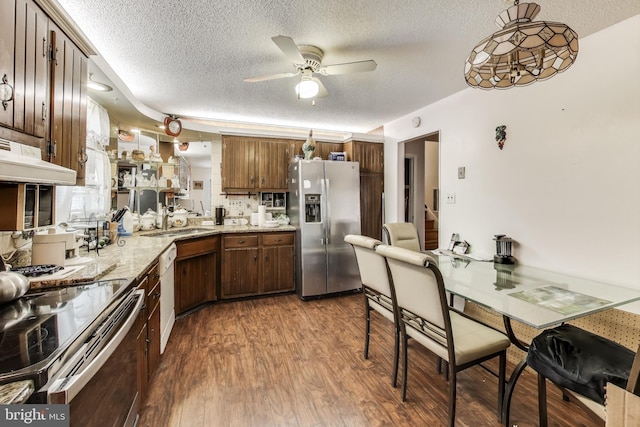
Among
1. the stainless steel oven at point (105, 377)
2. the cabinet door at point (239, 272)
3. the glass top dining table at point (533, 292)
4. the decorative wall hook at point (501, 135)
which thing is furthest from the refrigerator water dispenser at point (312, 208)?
the stainless steel oven at point (105, 377)

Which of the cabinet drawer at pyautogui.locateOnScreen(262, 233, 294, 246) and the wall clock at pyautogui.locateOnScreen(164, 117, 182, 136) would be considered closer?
the wall clock at pyautogui.locateOnScreen(164, 117, 182, 136)

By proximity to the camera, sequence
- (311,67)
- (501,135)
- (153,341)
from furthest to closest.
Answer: (501,135) → (311,67) → (153,341)

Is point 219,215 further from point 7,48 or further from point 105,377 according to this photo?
point 105,377

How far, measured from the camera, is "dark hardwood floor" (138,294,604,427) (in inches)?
65.4

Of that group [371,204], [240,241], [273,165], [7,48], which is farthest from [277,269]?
[7,48]

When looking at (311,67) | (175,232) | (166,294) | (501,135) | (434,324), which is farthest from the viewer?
(175,232)

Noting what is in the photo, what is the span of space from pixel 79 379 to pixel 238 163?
3341 mm

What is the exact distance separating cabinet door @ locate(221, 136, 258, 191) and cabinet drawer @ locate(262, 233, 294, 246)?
2.67 ft

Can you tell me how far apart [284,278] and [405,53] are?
2.88 meters

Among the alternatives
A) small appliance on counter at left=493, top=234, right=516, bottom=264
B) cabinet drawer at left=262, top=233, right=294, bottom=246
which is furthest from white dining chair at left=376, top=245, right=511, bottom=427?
cabinet drawer at left=262, top=233, right=294, bottom=246

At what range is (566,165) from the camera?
217cm

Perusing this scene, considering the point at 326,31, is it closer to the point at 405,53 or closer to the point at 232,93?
the point at 405,53

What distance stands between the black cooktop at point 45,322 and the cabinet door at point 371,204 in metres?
3.30

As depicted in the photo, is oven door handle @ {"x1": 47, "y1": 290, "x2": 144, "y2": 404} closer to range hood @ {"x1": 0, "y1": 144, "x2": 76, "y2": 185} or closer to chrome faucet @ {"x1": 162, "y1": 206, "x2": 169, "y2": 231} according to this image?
range hood @ {"x1": 0, "y1": 144, "x2": 76, "y2": 185}
